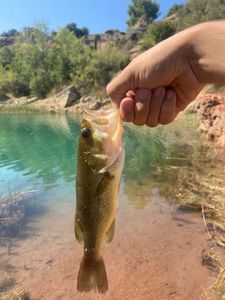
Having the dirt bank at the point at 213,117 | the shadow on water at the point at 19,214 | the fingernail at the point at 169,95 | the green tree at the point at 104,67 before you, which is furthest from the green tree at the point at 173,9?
the fingernail at the point at 169,95

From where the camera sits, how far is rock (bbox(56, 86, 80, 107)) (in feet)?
134

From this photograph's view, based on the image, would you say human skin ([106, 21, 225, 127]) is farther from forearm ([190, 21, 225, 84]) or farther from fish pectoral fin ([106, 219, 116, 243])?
fish pectoral fin ([106, 219, 116, 243])

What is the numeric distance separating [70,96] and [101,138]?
130 feet

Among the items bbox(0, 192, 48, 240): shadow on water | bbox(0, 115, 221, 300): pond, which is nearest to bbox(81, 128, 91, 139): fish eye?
bbox(0, 115, 221, 300): pond

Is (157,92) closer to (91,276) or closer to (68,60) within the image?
(91,276)

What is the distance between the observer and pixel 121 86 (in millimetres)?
2443

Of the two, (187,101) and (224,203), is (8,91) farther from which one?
(187,101)

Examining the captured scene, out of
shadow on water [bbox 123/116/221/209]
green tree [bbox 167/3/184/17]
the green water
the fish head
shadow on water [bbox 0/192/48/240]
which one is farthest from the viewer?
green tree [bbox 167/3/184/17]

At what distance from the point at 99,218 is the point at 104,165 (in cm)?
34

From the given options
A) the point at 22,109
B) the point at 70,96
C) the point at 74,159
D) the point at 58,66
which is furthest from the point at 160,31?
the point at 74,159

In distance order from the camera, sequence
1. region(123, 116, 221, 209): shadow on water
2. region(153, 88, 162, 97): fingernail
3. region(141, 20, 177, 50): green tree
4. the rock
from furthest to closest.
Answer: region(141, 20, 177, 50): green tree → the rock → region(123, 116, 221, 209): shadow on water → region(153, 88, 162, 97): fingernail

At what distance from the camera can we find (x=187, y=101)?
265cm

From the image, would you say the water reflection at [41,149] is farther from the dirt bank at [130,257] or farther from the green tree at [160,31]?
the green tree at [160,31]

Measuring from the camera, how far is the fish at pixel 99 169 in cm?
219
